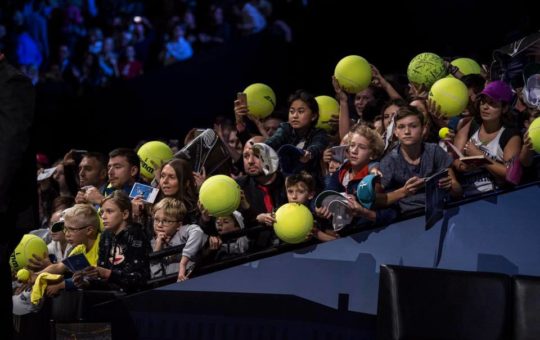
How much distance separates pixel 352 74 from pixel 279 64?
3704mm

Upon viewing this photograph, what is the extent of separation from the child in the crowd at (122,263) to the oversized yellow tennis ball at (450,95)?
1830 mm

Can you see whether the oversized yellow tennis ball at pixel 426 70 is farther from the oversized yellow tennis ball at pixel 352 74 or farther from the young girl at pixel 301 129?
the young girl at pixel 301 129

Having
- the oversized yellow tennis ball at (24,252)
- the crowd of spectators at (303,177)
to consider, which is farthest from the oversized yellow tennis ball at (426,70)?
the oversized yellow tennis ball at (24,252)

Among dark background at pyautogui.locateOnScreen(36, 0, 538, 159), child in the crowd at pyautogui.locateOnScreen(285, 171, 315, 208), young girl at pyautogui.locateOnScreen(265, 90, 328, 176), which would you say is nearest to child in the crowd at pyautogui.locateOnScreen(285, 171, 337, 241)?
child in the crowd at pyautogui.locateOnScreen(285, 171, 315, 208)

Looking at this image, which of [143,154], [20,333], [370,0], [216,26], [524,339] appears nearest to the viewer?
[524,339]

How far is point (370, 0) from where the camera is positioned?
32.7 ft

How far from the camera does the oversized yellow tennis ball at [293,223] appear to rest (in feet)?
19.1

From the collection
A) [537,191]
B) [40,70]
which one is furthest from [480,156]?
[40,70]

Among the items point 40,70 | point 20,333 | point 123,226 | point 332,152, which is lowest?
point 20,333

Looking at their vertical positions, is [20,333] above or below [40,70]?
below

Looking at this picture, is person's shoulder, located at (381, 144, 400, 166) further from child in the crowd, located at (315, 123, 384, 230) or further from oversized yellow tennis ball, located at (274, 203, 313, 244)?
oversized yellow tennis ball, located at (274, 203, 313, 244)

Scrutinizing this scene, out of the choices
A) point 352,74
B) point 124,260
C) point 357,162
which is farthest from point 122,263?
point 352,74

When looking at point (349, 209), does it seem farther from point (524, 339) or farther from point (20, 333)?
point (20, 333)

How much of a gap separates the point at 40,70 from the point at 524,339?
927 cm
